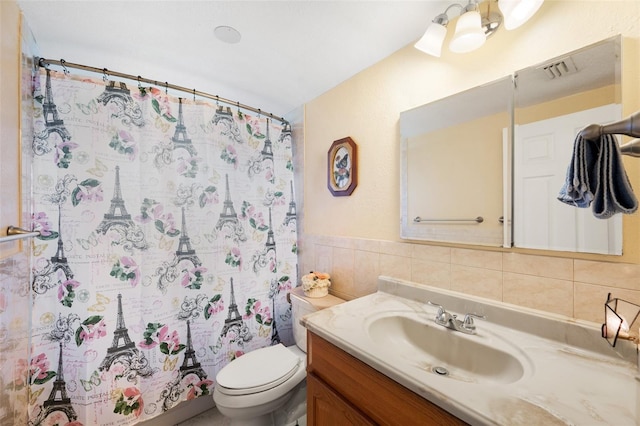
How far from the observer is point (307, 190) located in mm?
1994

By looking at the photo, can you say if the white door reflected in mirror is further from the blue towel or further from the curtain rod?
the curtain rod

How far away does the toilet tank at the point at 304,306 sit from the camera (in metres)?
1.53

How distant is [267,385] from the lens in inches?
49.3

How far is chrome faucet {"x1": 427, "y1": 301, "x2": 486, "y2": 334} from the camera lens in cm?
92

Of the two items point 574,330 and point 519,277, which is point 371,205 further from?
point 574,330

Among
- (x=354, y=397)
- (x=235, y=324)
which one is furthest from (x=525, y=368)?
(x=235, y=324)

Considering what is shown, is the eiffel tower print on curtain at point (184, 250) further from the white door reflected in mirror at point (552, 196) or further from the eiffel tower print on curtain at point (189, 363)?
the white door reflected in mirror at point (552, 196)

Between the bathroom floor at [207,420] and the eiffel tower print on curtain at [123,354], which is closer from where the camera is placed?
the eiffel tower print on curtain at [123,354]

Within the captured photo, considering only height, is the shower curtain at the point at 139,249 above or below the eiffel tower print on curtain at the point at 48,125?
below

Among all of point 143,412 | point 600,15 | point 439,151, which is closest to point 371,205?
point 439,151

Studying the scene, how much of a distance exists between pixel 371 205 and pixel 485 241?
2.02 ft

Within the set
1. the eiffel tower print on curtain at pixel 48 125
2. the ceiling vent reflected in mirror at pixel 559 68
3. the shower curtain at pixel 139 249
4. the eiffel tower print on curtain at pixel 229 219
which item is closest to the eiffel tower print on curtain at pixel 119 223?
the shower curtain at pixel 139 249

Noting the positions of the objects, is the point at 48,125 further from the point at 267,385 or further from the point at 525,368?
the point at 525,368

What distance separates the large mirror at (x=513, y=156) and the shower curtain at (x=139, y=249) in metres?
1.16
